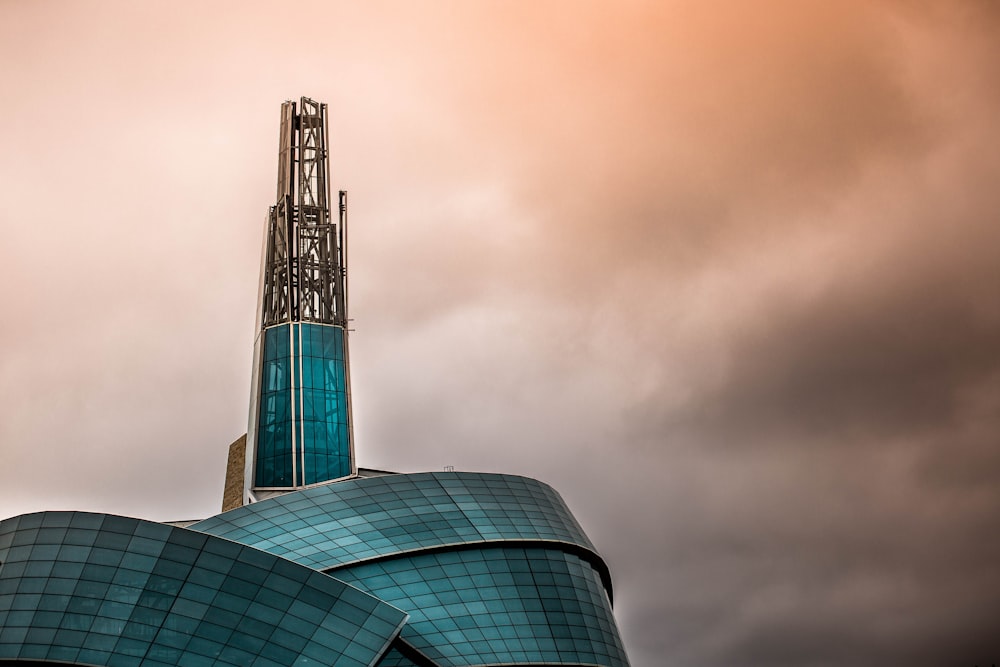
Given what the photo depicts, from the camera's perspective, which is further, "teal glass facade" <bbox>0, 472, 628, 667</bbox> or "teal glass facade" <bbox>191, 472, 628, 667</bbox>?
"teal glass facade" <bbox>191, 472, 628, 667</bbox>

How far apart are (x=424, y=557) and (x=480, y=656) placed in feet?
22.6

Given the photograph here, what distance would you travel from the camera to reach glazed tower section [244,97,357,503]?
302ft

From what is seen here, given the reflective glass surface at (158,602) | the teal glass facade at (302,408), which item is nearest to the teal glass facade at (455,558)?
the reflective glass surface at (158,602)

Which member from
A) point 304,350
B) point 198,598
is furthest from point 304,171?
point 198,598

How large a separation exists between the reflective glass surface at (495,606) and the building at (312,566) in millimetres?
89

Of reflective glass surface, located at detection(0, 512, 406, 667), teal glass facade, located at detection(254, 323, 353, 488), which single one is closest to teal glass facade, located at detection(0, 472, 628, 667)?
reflective glass surface, located at detection(0, 512, 406, 667)

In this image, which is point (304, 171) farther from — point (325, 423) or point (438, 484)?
point (438, 484)

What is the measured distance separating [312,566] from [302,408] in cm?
3149

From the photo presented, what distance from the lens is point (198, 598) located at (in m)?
53.3

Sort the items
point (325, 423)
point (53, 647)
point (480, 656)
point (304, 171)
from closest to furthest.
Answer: point (53, 647)
point (480, 656)
point (325, 423)
point (304, 171)

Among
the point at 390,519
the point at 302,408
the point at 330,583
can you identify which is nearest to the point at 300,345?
the point at 302,408

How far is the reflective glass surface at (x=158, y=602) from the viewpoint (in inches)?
2025

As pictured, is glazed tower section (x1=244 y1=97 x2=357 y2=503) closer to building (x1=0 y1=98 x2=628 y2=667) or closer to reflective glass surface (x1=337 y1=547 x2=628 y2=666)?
building (x1=0 y1=98 x2=628 y2=667)

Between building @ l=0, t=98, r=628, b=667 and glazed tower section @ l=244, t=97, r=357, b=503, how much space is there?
0.61 feet
